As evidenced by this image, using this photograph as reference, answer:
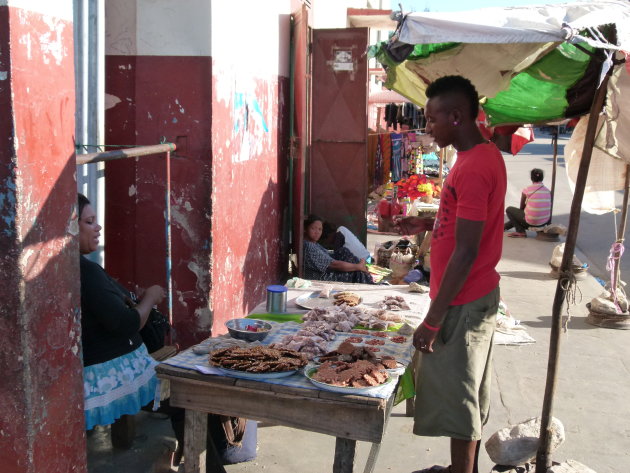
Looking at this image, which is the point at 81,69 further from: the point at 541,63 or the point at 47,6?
the point at 541,63

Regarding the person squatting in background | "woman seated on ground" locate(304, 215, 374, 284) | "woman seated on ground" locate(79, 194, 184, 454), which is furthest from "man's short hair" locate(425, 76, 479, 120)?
the person squatting in background

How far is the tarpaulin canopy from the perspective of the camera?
3303 millimetres

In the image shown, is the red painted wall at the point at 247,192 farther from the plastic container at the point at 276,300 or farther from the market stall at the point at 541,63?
the market stall at the point at 541,63

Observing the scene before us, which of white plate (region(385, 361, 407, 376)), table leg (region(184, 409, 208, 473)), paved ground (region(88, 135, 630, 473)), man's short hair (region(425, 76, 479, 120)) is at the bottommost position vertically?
paved ground (region(88, 135, 630, 473))

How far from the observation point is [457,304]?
3.15 meters

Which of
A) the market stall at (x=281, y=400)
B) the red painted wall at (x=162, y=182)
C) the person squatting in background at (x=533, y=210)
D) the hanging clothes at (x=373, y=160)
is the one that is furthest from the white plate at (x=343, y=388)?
the hanging clothes at (x=373, y=160)

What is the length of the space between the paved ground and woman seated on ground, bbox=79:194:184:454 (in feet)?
1.36

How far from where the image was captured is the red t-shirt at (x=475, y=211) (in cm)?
299

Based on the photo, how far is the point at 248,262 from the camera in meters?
5.66

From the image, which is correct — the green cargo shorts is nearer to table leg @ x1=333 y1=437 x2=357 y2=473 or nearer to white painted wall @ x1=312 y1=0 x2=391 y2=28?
table leg @ x1=333 y1=437 x2=357 y2=473

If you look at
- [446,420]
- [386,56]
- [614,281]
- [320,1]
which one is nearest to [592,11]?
[386,56]

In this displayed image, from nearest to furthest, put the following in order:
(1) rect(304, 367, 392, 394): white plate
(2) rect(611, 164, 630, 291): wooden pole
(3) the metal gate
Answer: (1) rect(304, 367, 392, 394): white plate → (2) rect(611, 164, 630, 291): wooden pole → (3) the metal gate

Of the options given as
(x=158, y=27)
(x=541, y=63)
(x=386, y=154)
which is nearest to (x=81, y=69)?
(x=158, y=27)

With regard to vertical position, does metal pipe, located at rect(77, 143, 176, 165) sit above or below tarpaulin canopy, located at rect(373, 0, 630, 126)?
below
